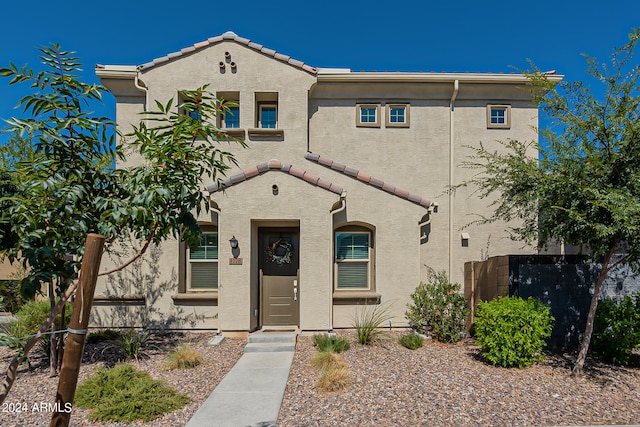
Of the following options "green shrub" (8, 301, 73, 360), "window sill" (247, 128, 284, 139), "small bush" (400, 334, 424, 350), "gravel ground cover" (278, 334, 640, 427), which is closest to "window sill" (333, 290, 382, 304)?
"small bush" (400, 334, 424, 350)

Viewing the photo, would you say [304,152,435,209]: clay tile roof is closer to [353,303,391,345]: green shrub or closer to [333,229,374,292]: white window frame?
[333,229,374,292]: white window frame

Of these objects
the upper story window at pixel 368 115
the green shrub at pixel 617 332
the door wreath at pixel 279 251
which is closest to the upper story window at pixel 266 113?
the upper story window at pixel 368 115

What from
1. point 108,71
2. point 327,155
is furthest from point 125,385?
point 108,71

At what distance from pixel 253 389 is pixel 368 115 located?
8.34 metres

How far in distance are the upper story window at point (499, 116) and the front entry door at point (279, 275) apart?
6646 millimetres

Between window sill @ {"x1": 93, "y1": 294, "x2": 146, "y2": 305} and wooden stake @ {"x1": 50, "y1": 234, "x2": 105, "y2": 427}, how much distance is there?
8.43 meters

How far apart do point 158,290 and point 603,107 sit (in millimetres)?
10532

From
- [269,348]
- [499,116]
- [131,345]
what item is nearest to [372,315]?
[269,348]

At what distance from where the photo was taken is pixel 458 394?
6289 mm

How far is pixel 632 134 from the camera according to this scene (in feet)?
21.2

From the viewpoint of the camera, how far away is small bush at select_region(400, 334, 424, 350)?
8.81 meters

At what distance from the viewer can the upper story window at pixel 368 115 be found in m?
11.9

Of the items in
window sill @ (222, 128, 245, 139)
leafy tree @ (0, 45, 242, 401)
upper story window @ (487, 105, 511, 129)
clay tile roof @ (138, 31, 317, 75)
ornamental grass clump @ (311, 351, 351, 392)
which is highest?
clay tile roof @ (138, 31, 317, 75)

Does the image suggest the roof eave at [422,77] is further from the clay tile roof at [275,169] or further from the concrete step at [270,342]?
the concrete step at [270,342]
